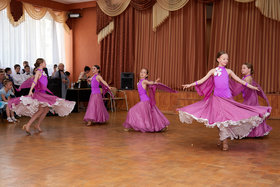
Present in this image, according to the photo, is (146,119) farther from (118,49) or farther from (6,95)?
(118,49)

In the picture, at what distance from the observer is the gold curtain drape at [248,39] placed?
8.91m

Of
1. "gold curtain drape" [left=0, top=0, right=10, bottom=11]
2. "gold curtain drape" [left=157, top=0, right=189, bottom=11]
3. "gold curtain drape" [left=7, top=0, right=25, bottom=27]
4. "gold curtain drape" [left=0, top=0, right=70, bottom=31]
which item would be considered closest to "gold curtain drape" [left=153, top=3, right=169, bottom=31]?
"gold curtain drape" [left=157, top=0, right=189, bottom=11]

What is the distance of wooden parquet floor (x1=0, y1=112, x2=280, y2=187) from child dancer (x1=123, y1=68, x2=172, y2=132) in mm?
212

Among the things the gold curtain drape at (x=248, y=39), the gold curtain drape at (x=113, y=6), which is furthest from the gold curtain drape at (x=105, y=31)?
the gold curtain drape at (x=248, y=39)

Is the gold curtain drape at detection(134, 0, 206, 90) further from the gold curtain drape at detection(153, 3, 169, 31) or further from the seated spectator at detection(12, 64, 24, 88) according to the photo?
the seated spectator at detection(12, 64, 24, 88)

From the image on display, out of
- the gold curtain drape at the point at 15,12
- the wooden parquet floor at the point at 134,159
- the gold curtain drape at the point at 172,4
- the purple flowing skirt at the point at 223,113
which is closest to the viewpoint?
the wooden parquet floor at the point at 134,159

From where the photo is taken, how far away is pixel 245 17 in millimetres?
9203

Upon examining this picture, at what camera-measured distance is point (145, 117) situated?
637 cm

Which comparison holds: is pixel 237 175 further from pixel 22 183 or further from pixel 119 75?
pixel 119 75

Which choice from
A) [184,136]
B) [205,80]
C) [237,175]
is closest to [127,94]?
[184,136]

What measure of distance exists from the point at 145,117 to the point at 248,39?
4413 mm

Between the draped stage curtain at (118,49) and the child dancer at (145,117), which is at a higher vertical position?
the draped stage curtain at (118,49)

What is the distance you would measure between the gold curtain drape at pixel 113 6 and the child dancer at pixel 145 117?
17.8 ft

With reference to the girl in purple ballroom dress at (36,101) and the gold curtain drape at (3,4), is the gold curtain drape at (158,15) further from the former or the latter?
the girl in purple ballroom dress at (36,101)
